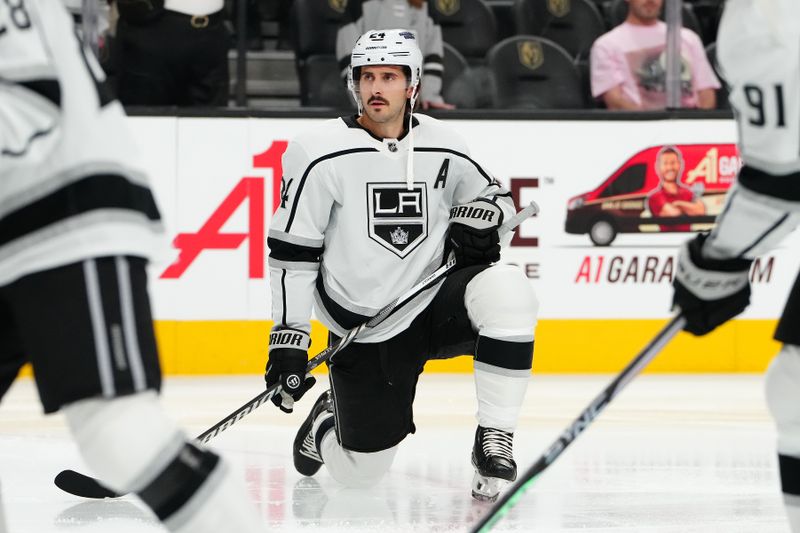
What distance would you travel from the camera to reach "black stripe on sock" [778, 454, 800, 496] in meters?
1.70

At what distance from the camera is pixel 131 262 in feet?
4.60

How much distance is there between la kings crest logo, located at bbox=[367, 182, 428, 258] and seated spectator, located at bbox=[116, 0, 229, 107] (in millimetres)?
2023

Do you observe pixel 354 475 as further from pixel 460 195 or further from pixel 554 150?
pixel 554 150

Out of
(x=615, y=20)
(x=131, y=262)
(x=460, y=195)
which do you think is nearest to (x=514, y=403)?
(x=460, y=195)

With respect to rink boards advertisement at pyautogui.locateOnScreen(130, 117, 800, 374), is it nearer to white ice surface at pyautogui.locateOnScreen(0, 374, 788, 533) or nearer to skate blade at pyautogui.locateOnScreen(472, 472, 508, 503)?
white ice surface at pyautogui.locateOnScreen(0, 374, 788, 533)

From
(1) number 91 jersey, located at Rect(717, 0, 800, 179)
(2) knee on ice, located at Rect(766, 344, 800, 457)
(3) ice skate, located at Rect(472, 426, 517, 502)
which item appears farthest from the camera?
(3) ice skate, located at Rect(472, 426, 517, 502)

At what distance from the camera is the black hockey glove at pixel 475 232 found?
9.55 feet

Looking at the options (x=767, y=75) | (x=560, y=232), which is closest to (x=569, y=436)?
(x=767, y=75)

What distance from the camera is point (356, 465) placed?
292cm

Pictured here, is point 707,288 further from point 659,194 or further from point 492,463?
point 659,194

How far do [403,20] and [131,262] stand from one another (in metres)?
3.62

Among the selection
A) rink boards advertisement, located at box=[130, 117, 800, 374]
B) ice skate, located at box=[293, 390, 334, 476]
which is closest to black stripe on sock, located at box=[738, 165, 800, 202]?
ice skate, located at box=[293, 390, 334, 476]

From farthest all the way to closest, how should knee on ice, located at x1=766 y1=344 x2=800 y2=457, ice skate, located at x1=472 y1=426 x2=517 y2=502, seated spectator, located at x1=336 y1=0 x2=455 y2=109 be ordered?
seated spectator, located at x1=336 y1=0 x2=455 y2=109 < ice skate, located at x1=472 y1=426 x2=517 y2=502 < knee on ice, located at x1=766 y1=344 x2=800 y2=457

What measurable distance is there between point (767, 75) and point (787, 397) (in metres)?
0.40
